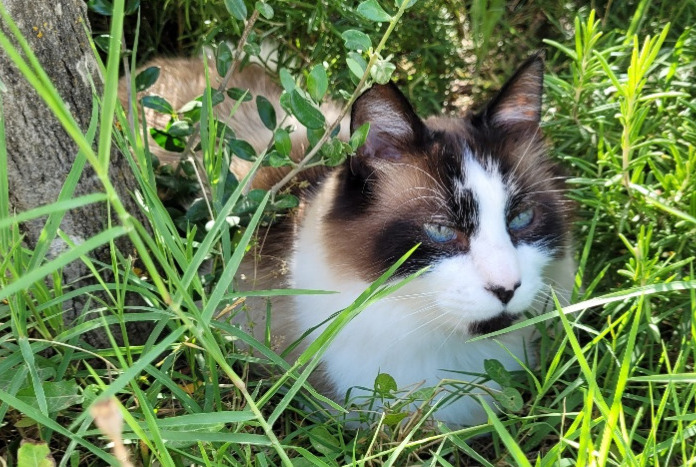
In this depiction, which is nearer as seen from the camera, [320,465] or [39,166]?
[320,465]

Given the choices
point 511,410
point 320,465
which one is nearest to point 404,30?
point 511,410

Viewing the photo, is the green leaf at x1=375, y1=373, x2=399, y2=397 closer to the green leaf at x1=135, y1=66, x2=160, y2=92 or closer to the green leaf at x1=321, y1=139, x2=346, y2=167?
the green leaf at x1=321, y1=139, x2=346, y2=167

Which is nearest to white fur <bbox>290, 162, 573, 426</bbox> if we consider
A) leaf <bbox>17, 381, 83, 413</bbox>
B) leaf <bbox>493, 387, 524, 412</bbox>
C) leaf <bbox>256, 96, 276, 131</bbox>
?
leaf <bbox>493, 387, 524, 412</bbox>

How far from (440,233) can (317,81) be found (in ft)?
1.43

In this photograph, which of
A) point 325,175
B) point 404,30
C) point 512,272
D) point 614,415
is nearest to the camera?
point 614,415

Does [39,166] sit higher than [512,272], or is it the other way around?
[39,166]

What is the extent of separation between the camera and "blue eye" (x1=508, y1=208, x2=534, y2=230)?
1.74 meters

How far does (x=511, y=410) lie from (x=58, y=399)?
94cm

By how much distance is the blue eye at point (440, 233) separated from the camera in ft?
5.43

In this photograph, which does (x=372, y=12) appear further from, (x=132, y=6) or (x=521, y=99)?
(x=132, y=6)

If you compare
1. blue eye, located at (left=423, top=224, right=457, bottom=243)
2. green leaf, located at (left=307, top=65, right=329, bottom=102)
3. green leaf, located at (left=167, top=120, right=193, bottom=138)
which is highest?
green leaf, located at (left=307, top=65, right=329, bottom=102)

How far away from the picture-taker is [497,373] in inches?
67.9

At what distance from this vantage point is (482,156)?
1765 mm

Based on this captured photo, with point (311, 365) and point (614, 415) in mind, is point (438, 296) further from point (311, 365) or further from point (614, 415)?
point (614, 415)
